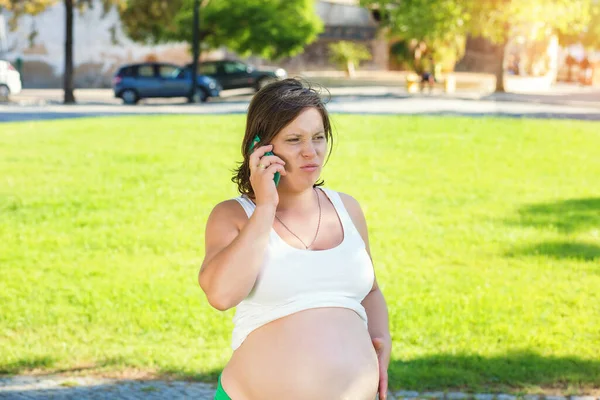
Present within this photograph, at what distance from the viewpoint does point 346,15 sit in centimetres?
5938

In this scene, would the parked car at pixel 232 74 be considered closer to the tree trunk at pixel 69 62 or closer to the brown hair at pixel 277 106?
the tree trunk at pixel 69 62

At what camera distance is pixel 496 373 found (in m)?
5.96

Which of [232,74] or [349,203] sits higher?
[349,203]

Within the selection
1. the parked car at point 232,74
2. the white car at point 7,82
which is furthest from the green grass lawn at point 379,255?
the parked car at point 232,74

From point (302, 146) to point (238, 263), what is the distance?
0.44m

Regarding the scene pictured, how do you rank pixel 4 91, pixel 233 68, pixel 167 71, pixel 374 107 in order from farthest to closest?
1. pixel 233 68
2. pixel 167 71
3. pixel 4 91
4. pixel 374 107

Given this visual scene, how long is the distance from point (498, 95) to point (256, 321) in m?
35.7

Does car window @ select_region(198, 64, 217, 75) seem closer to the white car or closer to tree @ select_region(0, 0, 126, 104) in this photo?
tree @ select_region(0, 0, 126, 104)

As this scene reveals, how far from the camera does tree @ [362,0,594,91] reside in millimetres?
37500

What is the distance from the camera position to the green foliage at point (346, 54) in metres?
55.8

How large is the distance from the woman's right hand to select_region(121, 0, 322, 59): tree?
130 ft

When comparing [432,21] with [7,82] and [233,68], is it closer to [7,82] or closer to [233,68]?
[233,68]

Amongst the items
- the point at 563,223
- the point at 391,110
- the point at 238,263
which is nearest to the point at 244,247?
the point at 238,263

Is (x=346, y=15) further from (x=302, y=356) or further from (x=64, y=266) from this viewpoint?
(x=302, y=356)
